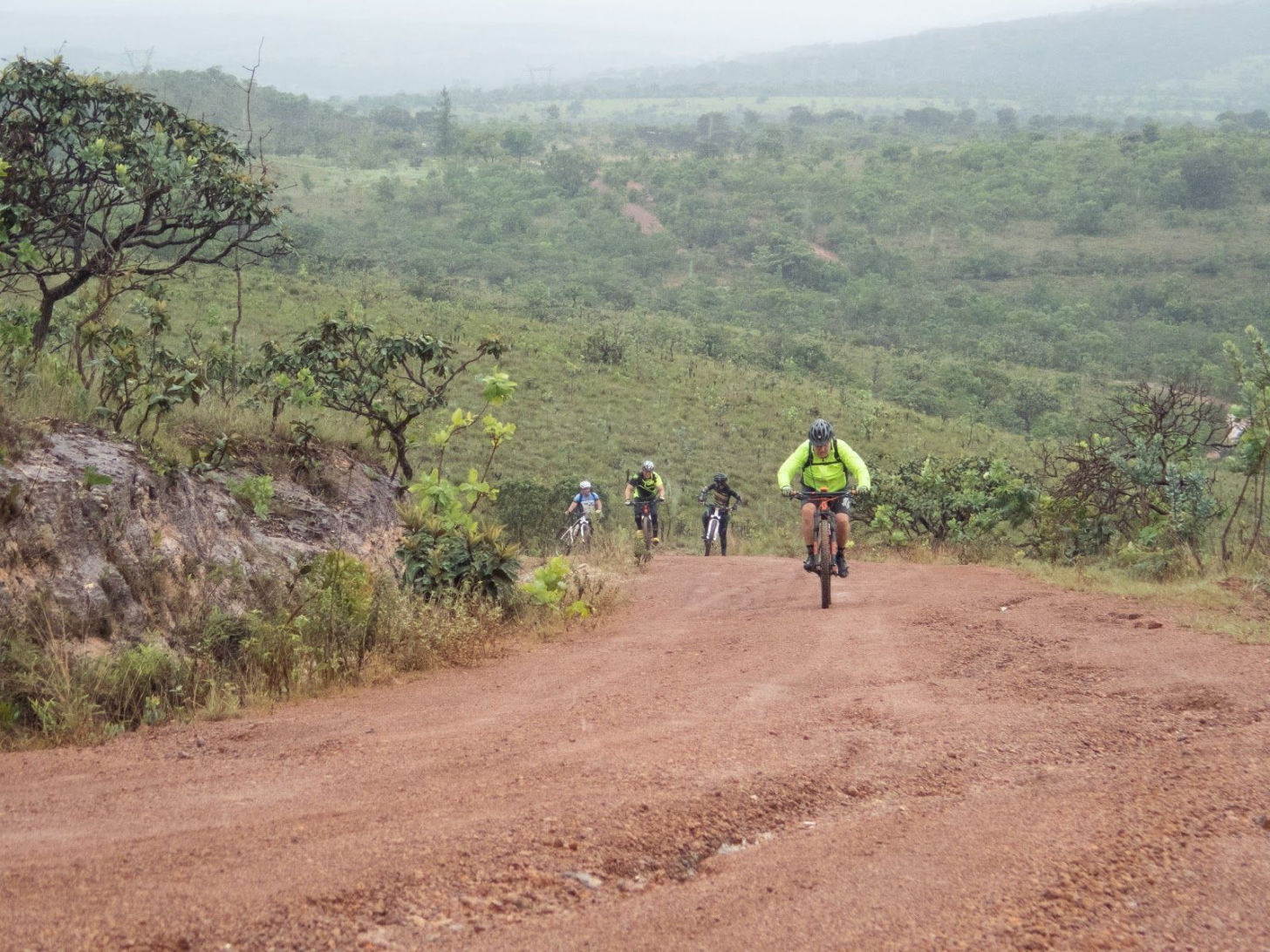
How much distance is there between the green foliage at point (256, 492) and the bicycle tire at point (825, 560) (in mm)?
4600

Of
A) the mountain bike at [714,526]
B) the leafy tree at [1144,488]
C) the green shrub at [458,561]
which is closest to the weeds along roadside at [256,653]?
the green shrub at [458,561]

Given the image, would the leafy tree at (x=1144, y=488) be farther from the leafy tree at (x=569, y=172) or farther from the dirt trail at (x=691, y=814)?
the leafy tree at (x=569, y=172)

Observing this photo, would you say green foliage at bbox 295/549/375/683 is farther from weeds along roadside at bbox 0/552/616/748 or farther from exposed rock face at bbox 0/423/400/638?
exposed rock face at bbox 0/423/400/638

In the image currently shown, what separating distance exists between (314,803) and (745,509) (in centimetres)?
2648

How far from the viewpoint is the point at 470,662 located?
779 cm

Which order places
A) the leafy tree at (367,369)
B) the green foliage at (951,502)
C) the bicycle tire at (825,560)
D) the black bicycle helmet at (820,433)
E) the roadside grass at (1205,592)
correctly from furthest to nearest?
the green foliage at (951,502)
the leafy tree at (367,369)
the black bicycle helmet at (820,433)
the bicycle tire at (825,560)
the roadside grass at (1205,592)

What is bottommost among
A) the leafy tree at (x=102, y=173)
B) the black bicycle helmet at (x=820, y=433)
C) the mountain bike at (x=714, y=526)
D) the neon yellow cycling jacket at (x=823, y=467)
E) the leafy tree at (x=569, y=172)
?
the mountain bike at (x=714, y=526)

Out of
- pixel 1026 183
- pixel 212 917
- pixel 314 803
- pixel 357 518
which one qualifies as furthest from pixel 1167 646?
pixel 1026 183

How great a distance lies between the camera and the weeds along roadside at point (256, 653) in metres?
5.75

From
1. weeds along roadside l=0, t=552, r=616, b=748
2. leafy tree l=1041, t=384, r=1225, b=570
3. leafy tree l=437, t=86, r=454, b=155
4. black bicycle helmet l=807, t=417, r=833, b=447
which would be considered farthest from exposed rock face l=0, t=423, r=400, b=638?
leafy tree l=437, t=86, r=454, b=155

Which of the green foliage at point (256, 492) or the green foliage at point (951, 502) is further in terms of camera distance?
the green foliage at point (951, 502)

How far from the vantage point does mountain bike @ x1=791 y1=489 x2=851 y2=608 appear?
993 cm

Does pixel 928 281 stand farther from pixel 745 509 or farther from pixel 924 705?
pixel 924 705

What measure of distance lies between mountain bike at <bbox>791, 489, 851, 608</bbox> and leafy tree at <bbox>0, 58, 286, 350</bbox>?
5.92 m
